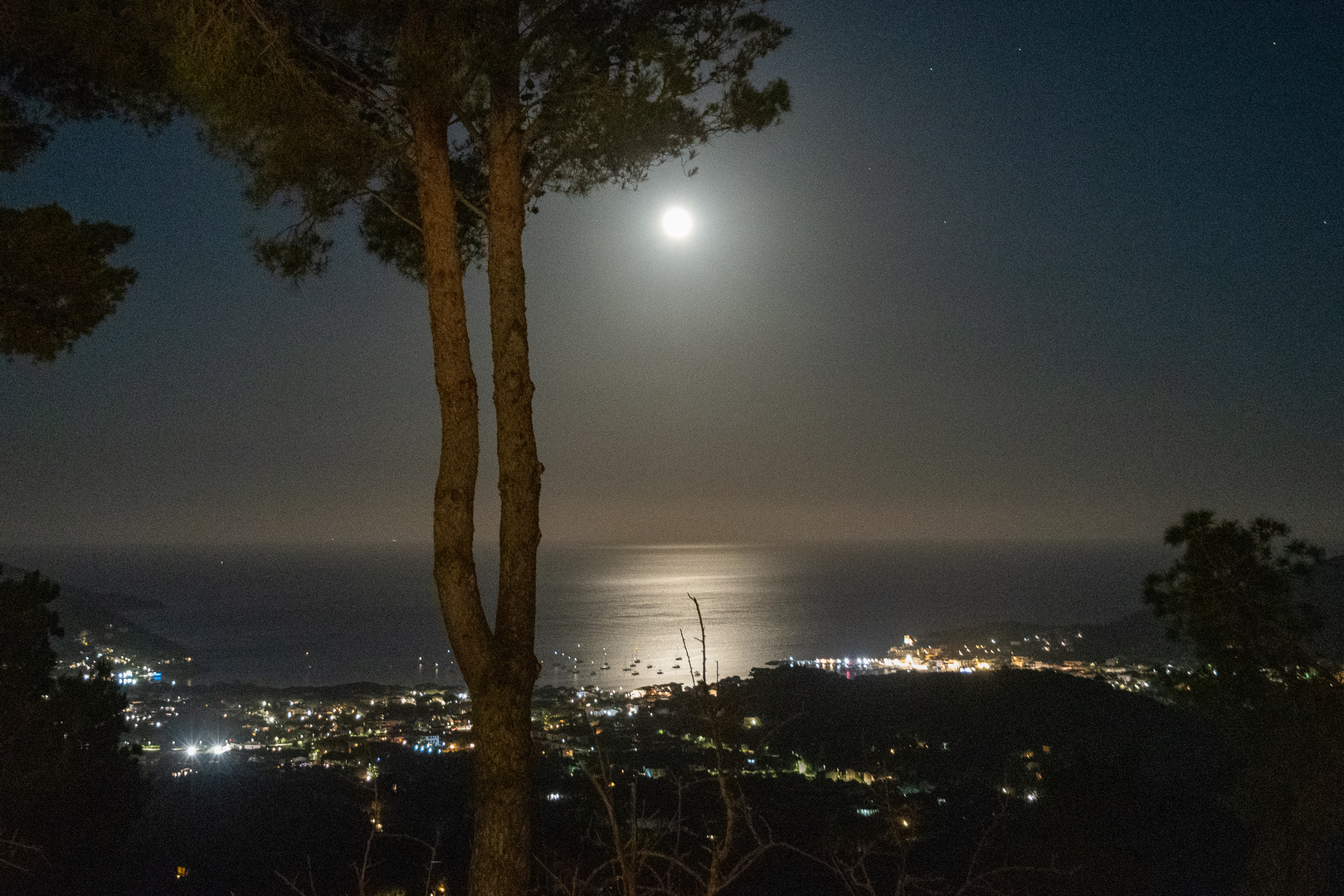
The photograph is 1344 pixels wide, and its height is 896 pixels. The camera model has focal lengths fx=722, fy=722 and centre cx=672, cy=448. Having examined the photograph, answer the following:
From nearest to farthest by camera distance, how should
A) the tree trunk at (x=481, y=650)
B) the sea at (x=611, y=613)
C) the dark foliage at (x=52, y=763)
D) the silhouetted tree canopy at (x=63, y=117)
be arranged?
the tree trunk at (x=481, y=650) < the silhouetted tree canopy at (x=63, y=117) < the dark foliage at (x=52, y=763) < the sea at (x=611, y=613)

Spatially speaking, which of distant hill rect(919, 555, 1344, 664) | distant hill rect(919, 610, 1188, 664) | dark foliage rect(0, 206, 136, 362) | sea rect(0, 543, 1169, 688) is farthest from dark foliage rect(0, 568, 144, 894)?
distant hill rect(919, 610, 1188, 664)

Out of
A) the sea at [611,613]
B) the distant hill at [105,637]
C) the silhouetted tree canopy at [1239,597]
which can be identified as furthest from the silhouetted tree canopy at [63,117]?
the distant hill at [105,637]

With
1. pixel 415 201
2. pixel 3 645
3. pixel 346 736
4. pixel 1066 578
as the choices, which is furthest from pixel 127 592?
pixel 1066 578

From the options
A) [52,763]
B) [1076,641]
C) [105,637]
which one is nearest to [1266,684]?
[52,763]

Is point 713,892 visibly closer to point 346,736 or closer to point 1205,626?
point 1205,626

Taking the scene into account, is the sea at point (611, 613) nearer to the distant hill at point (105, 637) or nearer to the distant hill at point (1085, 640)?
the distant hill at point (105, 637)

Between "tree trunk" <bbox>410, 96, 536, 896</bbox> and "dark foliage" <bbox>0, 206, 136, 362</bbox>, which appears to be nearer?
"tree trunk" <bbox>410, 96, 536, 896</bbox>

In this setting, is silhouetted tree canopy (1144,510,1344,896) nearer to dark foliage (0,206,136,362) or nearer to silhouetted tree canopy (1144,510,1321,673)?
silhouetted tree canopy (1144,510,1321,673)

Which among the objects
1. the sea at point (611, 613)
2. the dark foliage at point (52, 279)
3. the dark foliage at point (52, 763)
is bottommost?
the sea at point (611, 613)

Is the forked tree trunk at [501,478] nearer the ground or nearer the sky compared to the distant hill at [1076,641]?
nearer the sky
